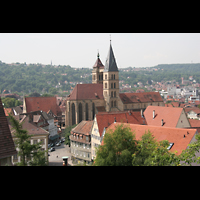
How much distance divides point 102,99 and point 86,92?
126 inches

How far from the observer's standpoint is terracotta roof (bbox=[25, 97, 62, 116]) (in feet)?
→ 188

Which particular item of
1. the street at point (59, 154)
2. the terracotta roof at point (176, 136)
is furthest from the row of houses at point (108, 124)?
the terracotta roof at point (176, 136)

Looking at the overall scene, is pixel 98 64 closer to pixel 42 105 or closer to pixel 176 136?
pixel 42 105

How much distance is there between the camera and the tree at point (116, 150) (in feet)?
40.2

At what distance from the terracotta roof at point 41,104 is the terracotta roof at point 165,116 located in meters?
27.3

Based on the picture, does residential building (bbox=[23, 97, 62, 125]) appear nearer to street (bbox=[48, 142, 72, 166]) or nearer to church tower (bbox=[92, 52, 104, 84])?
church tower (bbox=[92, 52, 104, 84])

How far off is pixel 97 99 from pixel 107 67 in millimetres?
6265

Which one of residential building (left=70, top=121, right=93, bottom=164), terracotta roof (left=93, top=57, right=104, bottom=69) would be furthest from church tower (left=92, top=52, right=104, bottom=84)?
residential building (left=70, top=121, right=93, bottom=164)

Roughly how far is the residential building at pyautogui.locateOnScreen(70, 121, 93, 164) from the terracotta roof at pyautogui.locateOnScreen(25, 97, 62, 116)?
23404mm

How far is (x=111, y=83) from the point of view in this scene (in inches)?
2222

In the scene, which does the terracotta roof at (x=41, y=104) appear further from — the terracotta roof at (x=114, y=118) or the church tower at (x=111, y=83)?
the terracotta roof at (x=114, y=118)

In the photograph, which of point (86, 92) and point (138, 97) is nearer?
point (86, 92)

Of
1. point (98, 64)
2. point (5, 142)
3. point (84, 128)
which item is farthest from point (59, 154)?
point (98, 64)
